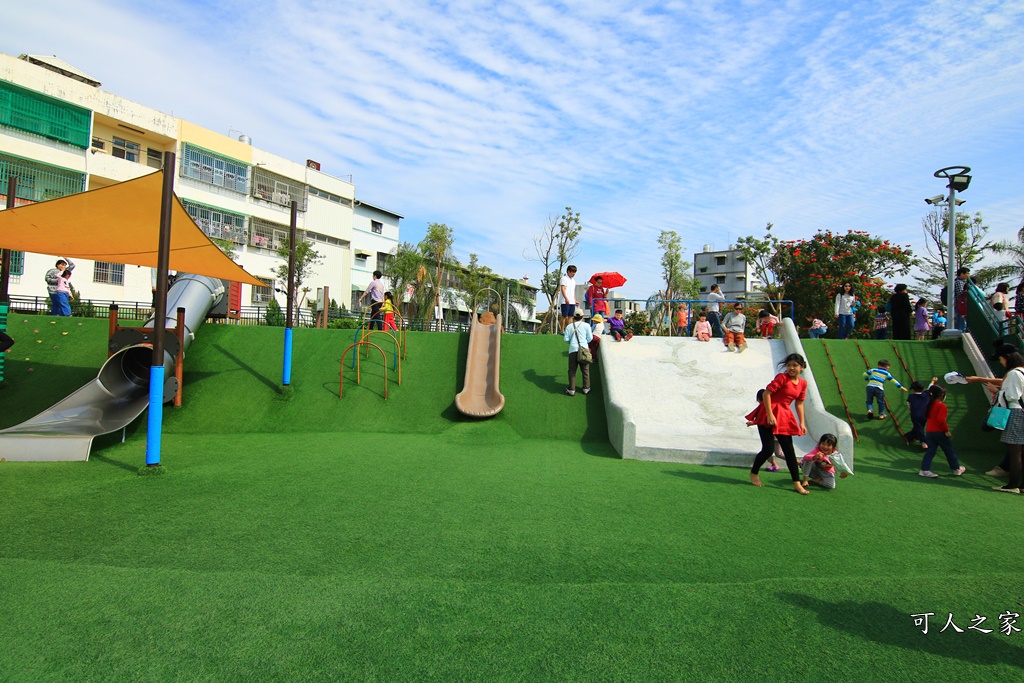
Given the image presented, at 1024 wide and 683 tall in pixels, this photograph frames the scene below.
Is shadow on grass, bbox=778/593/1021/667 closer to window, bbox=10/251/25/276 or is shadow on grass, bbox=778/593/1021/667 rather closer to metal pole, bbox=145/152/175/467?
metal pole, bbox=145/152/175/467

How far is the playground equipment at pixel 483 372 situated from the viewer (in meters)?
10.6

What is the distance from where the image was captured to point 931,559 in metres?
4.50

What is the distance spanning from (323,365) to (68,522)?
24.4 feet

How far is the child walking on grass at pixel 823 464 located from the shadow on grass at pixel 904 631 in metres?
3.33

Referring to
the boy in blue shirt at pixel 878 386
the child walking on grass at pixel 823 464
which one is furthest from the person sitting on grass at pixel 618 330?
the child walking on grass at pixel 823 464

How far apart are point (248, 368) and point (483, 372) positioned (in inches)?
183

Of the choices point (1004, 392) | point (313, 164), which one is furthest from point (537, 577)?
point (313, 164)

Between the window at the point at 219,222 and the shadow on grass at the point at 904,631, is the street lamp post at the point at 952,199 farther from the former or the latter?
the window at the point at 219,222

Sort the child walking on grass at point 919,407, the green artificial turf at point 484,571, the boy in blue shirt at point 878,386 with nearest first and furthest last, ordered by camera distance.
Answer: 1. the green artificial turf at point 484,571
2. the child walking on grass at point 919,407
3. the boy in blue shirt at point 878,386

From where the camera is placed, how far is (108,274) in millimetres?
25234

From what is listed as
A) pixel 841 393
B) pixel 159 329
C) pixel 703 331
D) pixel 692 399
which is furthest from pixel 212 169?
pixel 841 393

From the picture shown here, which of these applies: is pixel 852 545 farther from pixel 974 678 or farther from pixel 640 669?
pixel 640 669

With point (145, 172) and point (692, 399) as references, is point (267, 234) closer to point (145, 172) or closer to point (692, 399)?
point (145, 172)

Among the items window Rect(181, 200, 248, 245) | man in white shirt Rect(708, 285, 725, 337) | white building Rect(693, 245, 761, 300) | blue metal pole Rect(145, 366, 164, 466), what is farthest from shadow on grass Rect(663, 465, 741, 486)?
white building Rect(693, 245, 761, 300)
